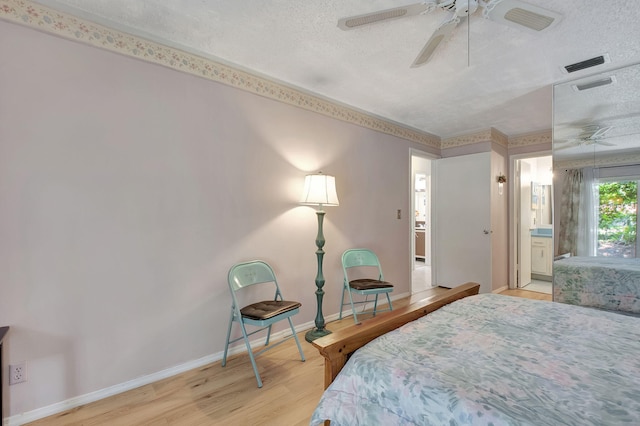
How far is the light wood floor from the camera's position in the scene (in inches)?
62.6

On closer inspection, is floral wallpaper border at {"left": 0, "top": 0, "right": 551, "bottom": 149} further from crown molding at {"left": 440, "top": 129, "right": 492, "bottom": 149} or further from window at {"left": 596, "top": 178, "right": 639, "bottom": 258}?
window at {"left": 596, "top": 178, "right": 639, "bottom": 258}

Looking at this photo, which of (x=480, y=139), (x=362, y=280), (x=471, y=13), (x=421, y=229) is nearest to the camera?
(x=471, y=13)

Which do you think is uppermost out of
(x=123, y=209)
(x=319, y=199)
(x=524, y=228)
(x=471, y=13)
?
(x=471, y=13)

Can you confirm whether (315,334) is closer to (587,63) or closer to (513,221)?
(587,63)

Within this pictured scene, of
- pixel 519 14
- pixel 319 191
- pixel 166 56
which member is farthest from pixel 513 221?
pixel 166 56

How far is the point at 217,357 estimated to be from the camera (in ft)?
7.25

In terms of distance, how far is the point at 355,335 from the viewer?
123 cm

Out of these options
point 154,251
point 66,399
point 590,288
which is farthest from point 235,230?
point 590,288

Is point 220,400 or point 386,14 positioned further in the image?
point 220,400

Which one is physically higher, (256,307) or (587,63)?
(587,63)

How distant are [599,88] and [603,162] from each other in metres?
0.65

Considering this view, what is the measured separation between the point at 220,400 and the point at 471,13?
275cm

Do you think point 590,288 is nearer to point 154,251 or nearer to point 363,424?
point 363,424

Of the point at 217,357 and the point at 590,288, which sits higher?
the point at 590,288
